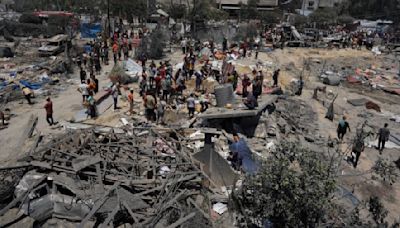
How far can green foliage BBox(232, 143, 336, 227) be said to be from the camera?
624 cm

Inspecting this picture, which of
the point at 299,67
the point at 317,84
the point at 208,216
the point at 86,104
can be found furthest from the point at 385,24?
the point at 208,216

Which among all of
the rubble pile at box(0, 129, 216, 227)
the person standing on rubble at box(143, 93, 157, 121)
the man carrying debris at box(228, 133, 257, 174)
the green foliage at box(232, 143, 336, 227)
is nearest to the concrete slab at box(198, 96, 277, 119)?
the person standing on rubble at box(143, 93, 157, 121)

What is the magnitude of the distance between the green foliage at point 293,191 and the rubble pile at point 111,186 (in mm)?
1302

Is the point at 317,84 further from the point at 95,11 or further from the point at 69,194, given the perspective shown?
the point at 95,11

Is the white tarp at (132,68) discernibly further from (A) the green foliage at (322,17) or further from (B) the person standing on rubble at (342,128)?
(A) the green foliage at (322,17)

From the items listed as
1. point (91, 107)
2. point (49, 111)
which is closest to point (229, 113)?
A: point (91, 107)

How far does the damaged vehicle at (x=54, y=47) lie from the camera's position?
2295cm

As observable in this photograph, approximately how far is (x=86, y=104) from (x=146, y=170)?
526 cm

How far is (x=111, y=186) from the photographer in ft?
25.8

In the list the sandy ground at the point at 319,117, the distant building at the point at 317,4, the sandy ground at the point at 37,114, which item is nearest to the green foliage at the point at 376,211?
the sandy ground at the point at 319,117

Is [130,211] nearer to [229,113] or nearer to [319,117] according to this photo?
[229,113]

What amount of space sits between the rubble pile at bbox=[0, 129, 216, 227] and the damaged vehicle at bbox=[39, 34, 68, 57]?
14.9 m

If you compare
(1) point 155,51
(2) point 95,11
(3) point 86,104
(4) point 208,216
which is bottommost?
(4) point 208,216

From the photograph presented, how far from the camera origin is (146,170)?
875 cm
